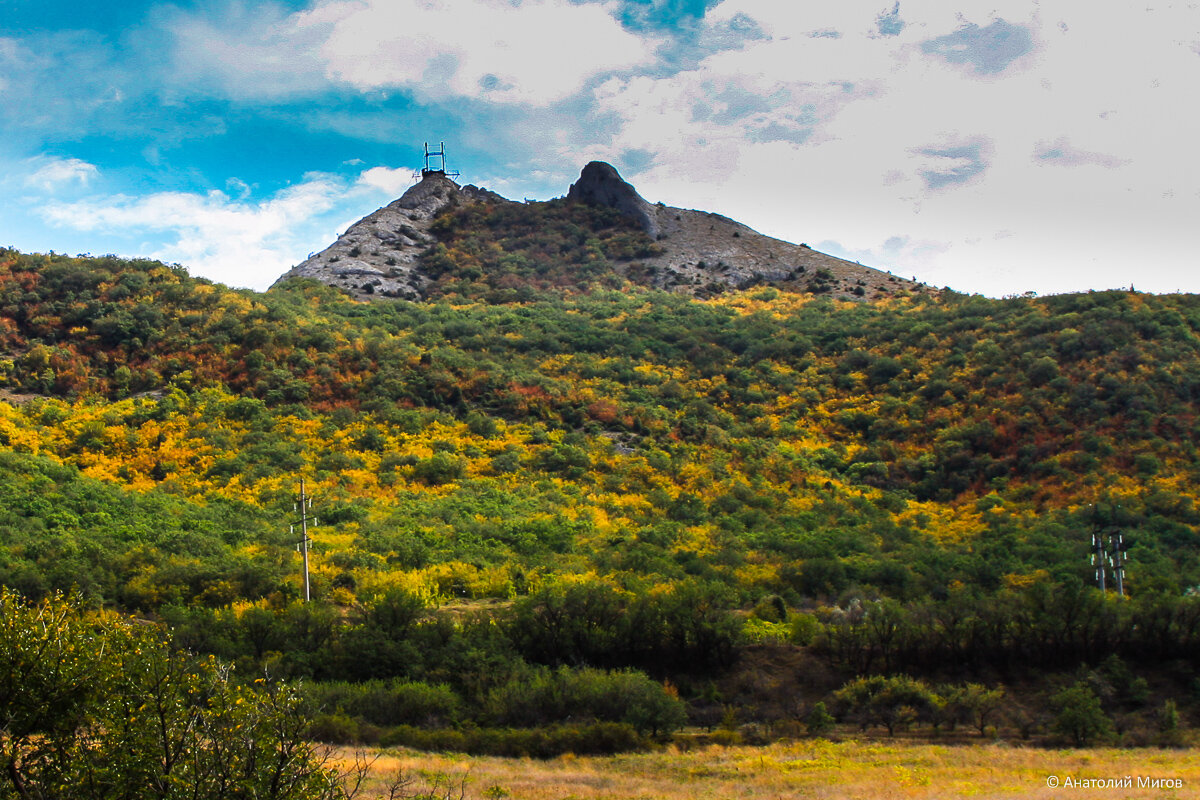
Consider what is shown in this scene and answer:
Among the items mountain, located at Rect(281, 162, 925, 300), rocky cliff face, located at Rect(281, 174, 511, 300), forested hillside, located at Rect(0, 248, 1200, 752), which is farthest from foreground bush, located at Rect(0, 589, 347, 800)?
rocky cliff face, located at Rect(281, 174, 511, 300)

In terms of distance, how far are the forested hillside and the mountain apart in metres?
12.0

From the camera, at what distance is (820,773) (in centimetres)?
1761

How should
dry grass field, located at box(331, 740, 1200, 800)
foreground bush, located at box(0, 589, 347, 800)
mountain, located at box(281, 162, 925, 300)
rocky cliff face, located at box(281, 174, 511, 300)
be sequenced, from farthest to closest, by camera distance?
mountain, located at box(281, 162, 925, 300) → rocky cliff face, located at box(281, 174, 511, 300) → dry grass field, located at box(331, 740, 1200, 800) → foreground bush, located at box(0, 589, 347, 800)

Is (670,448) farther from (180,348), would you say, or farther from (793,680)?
(180,348)

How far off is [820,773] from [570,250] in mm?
70910

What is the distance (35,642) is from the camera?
30.6 feet

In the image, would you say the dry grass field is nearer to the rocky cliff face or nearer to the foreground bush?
the foreground bush

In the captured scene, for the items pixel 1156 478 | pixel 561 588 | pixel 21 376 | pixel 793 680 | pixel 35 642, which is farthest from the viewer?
pixel 21 376

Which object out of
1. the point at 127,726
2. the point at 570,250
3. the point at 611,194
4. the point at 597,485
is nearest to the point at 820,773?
the point at 127,726

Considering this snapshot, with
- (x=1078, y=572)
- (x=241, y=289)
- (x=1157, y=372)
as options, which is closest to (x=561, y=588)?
(x=1078, y=572)

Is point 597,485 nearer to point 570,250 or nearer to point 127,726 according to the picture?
point 127,726

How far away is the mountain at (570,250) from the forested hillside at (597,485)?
473 inches

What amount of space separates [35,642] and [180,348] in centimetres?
4144

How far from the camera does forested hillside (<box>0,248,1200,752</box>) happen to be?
25016mm
